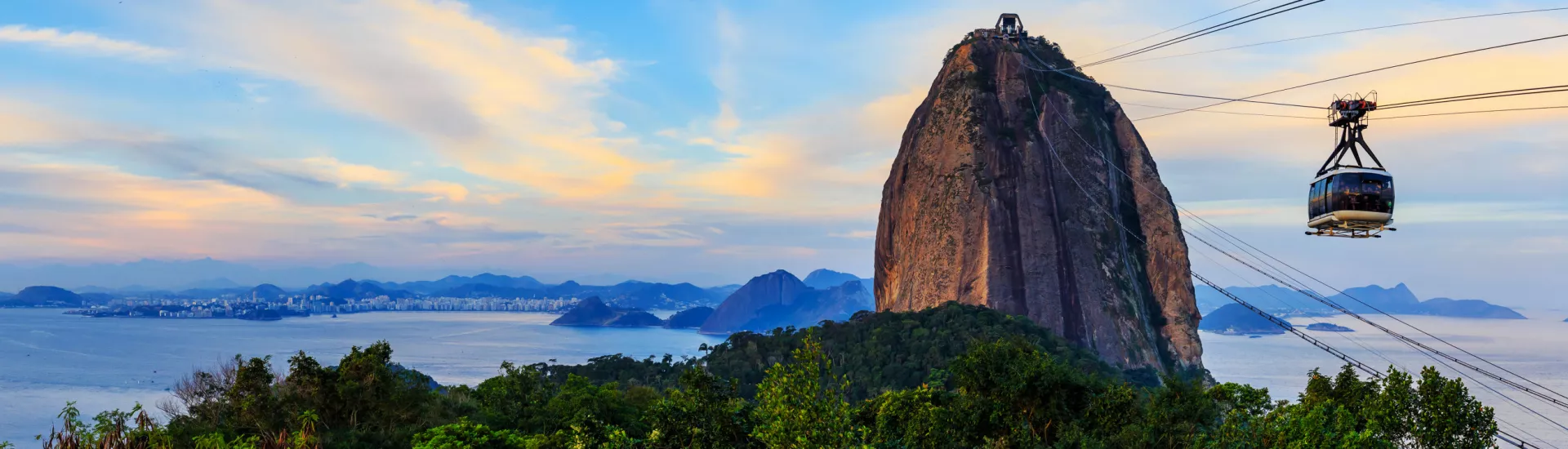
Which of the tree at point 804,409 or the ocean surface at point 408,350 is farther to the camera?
the ocean surface at point 408,350

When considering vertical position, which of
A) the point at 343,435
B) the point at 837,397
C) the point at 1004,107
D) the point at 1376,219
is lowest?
the point at 343,435

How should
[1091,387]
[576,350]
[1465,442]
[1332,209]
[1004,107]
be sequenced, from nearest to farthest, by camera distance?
[1465,442]
[1332,209]
[1091,387]
[1004,107]
[576,350]

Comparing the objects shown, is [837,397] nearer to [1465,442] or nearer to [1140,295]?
[1465,442]

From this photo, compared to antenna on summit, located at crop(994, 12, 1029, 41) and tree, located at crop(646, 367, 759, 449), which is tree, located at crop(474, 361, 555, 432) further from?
antenna on summit, located at crop(994, 12, 1029, 41)

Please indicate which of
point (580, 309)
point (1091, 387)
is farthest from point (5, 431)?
point (580, 309)

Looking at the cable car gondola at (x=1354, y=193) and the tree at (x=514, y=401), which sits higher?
the cable car gondola at (x=1354, y=193)

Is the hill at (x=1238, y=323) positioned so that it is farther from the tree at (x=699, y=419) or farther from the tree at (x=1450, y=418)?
the tree at (x=699, y=419)

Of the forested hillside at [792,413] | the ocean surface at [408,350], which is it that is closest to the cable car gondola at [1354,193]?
the forested hillside at [792,413]
